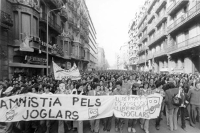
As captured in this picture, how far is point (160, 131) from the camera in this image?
4.84 m

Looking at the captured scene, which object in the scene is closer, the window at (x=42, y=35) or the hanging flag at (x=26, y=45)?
the hanging flag at (x=26, y=45)

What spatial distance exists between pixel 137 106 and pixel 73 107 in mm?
2220

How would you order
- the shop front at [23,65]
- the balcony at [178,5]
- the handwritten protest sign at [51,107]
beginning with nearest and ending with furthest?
the handwritten protest sign at [51,107] → the shop front at [23,65] → the balcony at [178,5]

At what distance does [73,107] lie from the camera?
454 centimetres

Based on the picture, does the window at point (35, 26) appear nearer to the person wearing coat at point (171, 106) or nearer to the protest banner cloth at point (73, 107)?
the protest banner cloth at point (73, 107)

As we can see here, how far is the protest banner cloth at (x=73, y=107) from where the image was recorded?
4391mm

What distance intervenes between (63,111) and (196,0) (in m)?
20.1

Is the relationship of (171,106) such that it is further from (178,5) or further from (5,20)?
(178,5)

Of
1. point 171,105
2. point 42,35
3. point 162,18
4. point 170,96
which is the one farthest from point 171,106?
point 162,18

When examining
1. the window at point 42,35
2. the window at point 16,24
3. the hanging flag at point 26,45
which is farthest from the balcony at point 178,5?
the window at point 16,24

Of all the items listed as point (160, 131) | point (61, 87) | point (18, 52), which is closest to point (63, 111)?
point (61, 87)

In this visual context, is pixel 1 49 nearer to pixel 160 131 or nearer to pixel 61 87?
pixel 61 87

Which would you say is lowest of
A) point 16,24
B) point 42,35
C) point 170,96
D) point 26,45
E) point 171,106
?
point 171,106

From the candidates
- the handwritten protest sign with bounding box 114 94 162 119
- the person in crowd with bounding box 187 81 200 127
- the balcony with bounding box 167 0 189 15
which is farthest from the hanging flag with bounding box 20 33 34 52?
the balcony with bounding box 167 0 189 15
